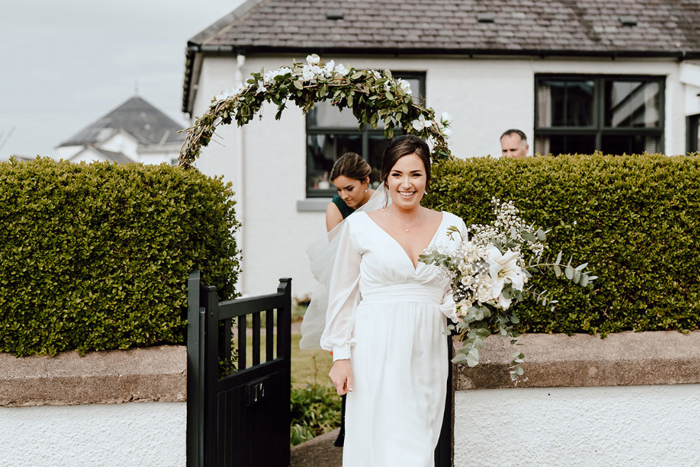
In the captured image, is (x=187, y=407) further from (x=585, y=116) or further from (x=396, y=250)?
(x=585, y=116)

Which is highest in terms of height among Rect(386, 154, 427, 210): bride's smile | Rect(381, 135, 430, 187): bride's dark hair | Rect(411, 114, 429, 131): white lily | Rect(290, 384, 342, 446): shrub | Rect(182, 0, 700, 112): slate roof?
Rect(182, 0, 700, 112): slate roof

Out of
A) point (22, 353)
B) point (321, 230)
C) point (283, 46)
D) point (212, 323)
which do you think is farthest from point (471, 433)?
point (283, 46)

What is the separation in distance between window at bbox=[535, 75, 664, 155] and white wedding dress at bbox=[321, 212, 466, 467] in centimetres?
831

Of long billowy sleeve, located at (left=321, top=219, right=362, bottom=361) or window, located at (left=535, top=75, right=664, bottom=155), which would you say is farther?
window, located at (left=535, top=75, right=664, bottom=155)

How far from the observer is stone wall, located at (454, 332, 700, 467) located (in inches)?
149

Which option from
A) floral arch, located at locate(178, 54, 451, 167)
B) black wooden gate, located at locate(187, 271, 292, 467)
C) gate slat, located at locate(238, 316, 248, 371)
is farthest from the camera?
floral arch, located at locate(178, 54, 451, 167)

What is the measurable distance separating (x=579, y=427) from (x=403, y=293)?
1553mm

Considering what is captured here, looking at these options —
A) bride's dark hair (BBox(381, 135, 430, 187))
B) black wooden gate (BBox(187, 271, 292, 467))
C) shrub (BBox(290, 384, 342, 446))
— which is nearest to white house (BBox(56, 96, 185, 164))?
shrub (BBox(290, 384, 342, 446))

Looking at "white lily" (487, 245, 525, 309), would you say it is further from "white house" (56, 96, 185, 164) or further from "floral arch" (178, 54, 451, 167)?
"white house" (56, 96, 185, 164)

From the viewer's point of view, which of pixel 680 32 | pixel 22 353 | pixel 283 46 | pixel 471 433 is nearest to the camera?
pixel 22 353

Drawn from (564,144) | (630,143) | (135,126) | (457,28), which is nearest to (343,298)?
(457,28)

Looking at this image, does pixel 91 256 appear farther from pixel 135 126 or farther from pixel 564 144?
pixel 135 126

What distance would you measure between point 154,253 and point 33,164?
0.82 m

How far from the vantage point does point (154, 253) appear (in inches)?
140
